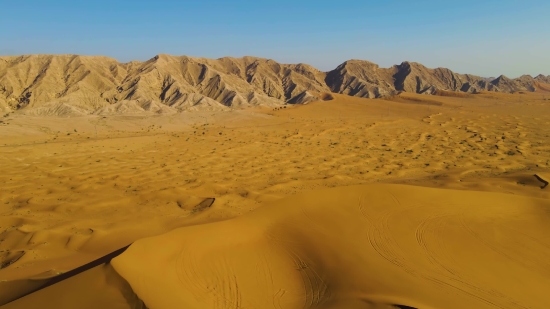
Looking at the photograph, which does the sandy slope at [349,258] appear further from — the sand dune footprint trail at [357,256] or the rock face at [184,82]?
the rock face at [184,82]

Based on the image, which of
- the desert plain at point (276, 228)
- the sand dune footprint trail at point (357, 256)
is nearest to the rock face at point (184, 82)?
the desert plain at point (276, 228)

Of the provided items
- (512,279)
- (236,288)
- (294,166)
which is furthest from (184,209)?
(512,279)

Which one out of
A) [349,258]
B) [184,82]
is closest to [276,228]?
[349,258]

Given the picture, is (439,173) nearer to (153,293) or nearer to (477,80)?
(153,293)

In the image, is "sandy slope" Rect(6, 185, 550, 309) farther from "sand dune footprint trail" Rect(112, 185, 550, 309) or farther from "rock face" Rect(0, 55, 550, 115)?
"rock face" Rect(0, 55, 550, 115)

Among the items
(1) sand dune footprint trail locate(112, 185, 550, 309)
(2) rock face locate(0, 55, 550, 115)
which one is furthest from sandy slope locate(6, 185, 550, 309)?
(2) rock face locate(0, 55, 550, 115)

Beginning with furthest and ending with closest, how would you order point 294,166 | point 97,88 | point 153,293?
1. point 97,88
2. point 294,166
3. point 153,293
